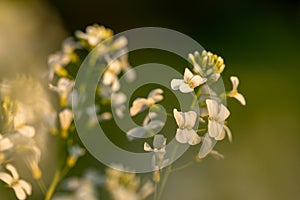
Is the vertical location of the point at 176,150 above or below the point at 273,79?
above

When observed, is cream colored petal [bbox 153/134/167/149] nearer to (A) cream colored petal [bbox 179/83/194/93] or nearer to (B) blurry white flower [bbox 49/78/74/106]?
(A) cream colored petal [bbox 179/83/194/93]

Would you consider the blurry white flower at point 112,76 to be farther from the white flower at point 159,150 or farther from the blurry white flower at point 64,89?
the white flower at point 159,150

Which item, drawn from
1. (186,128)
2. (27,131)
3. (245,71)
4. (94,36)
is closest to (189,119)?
(186,128)

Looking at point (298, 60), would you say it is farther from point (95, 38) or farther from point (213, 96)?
point (213, 96)

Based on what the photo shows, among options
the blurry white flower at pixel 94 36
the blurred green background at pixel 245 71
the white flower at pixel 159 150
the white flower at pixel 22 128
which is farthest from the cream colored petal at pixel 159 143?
the blurred green background at pixel 245 71

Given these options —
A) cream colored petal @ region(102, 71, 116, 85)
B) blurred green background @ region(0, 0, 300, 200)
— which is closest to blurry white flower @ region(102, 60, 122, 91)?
cream colored petal @ region(102, 71, 116, 85)

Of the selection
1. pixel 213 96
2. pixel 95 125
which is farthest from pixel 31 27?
pixel 213 96
